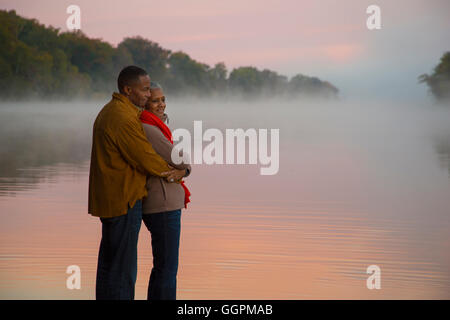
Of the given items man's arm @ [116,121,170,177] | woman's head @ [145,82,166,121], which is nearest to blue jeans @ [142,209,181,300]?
man's arm @ [116,121,170,177]

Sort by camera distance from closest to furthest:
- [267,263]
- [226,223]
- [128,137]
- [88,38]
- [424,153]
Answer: [128,137]
[267,263]
[226,223]
[424,153]
[88,38]

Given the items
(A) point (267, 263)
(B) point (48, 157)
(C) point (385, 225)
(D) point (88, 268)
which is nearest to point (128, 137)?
(D) point (88, 268)

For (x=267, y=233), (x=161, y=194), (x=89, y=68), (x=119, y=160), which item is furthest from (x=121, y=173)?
(x=89, y=68)

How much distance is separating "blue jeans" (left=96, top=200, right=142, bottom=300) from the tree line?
59.8 metres

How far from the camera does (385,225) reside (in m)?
7.83

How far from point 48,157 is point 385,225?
30.4ft

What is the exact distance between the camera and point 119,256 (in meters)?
3.90

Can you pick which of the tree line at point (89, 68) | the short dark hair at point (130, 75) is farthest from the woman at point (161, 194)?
the tree line at point (89, 68)

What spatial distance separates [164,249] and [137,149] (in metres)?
0.55

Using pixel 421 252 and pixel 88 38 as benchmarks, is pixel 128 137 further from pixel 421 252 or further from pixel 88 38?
pixel 88 38

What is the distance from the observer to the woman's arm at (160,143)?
12.7 feet

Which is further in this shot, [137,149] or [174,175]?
[174,175]

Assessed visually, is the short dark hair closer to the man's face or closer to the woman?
the man's face

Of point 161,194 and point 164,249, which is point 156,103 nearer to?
point 161,194
